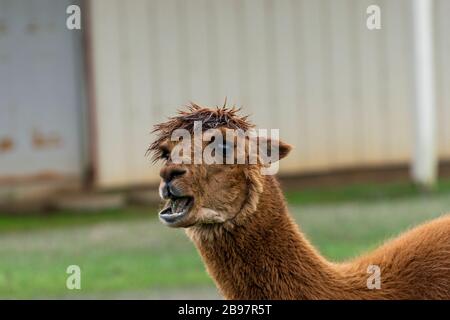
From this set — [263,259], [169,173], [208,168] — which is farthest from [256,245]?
[169,173]

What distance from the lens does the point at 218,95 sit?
15.9m

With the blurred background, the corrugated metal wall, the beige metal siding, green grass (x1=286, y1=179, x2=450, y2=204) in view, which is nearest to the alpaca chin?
the blurred background

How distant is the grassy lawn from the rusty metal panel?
3.07 ft

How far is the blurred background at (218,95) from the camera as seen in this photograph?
15.2m

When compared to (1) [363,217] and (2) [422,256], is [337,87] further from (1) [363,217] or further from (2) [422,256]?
(2) [422,256]

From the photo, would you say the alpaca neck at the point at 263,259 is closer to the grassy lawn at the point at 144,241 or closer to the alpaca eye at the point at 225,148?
the alpaca eye at the point at 225,148

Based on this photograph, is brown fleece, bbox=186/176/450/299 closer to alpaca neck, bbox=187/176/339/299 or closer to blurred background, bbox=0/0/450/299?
alpaca neck, bbox=187/176/339/299

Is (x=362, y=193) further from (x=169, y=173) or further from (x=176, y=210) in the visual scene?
(x=169, y=173)

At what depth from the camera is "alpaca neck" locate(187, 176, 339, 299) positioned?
537 centimetres

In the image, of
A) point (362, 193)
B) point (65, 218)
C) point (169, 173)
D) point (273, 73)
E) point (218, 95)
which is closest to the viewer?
point (169, 173)

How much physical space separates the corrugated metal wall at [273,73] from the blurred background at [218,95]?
19 mm

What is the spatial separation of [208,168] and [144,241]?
7652mm

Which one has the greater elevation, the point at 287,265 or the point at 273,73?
the point at 273,73
